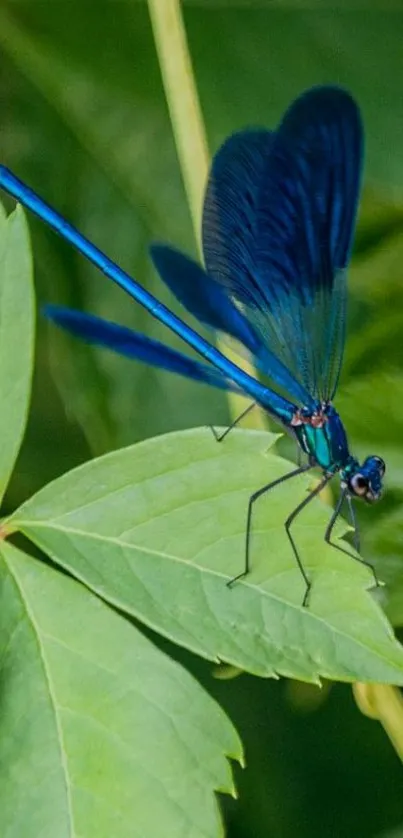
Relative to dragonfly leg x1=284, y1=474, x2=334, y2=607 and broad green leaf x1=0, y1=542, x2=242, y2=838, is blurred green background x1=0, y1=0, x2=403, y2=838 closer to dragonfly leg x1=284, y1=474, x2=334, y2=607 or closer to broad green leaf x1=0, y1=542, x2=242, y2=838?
dragonfly leg x1=284, y1=474, x2=334, y2=607

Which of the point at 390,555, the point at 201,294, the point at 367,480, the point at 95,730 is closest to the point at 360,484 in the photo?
the point at 367,480

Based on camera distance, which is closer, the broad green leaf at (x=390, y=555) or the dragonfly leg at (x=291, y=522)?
the dragonfly leg at (x=291, y=522)

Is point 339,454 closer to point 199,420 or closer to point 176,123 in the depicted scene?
point 199,420

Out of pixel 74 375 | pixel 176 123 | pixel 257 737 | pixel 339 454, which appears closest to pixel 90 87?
pixel 176 123

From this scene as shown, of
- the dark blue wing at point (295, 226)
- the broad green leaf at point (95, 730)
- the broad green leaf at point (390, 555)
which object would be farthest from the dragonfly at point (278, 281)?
the broad green leaf at point (95, 730)

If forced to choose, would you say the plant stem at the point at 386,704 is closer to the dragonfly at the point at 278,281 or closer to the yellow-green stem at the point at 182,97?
the dragonfly at the point at 278,281

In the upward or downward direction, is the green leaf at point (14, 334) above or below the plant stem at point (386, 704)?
above
